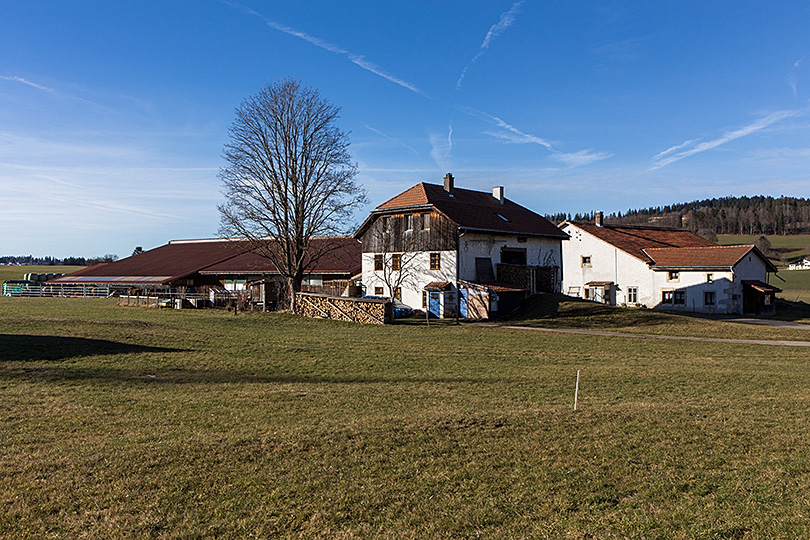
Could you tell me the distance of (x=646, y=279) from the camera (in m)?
51.1

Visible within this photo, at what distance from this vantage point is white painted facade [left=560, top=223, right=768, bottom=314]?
46.3m

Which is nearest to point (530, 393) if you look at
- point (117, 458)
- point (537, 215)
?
point (117, 458)

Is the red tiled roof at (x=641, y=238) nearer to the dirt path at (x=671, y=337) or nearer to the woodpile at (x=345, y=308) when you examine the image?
the dirt path at (x=671, y=337)

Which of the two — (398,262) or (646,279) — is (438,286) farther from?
(646,279)

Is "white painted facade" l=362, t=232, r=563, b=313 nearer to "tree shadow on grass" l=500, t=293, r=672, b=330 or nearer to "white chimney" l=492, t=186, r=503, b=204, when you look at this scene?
"tree shadow on grass" l=500, t=293, r=672, b=330

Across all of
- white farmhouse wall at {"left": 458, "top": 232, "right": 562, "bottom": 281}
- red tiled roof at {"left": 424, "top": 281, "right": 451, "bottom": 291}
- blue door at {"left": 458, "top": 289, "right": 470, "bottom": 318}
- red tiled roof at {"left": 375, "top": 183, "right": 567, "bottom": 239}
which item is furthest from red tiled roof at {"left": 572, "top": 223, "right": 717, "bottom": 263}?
red tiled roof at {"left": 424, "top": 281, "right": 451, "bottom": 291}

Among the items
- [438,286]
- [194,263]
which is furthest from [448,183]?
[194,263]

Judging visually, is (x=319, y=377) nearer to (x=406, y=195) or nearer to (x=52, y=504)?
(x=52, y=504)

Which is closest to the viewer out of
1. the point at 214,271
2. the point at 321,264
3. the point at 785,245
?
the point at 321,264

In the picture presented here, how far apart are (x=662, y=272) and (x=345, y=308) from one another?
1160 inches

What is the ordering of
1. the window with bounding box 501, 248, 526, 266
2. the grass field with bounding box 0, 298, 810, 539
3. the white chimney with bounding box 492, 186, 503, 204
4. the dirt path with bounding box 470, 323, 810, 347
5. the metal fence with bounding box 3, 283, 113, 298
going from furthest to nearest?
the metal fence with bounding box 3, 283, 113, 298 → the white chimney with bounding box 492, 186, 503, 204 → the window with bounding box 501, 248, 526, 266 → the dirt path with bounding box 470, 323, 810, 347 → the grass field with bounding box 0, 298, 810, 539

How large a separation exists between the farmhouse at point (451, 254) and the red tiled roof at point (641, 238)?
1047cm

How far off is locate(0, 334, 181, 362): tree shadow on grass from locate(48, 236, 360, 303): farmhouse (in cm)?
2280

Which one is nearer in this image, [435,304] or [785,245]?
[435,304]
